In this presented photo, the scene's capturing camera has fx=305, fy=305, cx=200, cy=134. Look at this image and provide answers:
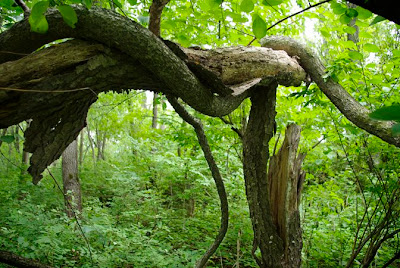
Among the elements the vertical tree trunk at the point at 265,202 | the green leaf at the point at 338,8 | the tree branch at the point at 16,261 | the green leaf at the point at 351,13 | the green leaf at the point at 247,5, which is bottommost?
the tree branch at the point at 16,261

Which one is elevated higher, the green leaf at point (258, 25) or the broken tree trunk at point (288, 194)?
the green leaf at point (258, 25)

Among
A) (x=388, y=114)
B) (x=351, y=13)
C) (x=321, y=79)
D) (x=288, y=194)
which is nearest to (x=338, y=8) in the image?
(x=351, y=13)

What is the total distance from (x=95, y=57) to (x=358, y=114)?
214 cm

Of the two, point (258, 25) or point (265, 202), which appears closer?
point (258, 25)

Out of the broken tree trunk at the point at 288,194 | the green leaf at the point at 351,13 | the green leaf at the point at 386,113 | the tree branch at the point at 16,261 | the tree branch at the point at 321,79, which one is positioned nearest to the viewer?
the green leaf at the point at 386,113

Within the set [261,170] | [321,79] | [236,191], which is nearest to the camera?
[261,170]

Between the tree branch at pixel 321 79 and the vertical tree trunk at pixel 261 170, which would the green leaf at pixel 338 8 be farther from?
the tree branch at pixel 321 79

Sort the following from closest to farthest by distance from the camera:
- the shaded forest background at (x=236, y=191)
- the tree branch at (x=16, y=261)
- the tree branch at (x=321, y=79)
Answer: the tree branch at (x=16, y=261) < the tree branch at (x=321, y=79) < the shaded forest background at (x=236, y=191)

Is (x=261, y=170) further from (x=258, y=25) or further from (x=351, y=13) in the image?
(x=258, y=25)

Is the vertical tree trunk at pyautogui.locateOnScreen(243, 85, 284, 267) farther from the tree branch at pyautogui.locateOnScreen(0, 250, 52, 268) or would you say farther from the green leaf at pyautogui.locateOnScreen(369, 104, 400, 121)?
the green leaf at pyautogui.locateOnScreen(369, 104, 400, 121)

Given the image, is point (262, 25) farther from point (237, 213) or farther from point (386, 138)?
point (237, 213)

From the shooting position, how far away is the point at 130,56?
167cm

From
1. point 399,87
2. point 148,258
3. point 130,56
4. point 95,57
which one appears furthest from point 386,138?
point 148,258

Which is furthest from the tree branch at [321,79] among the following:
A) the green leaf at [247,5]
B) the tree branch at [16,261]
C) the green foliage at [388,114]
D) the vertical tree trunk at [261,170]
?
the tree branch at [16,261]
